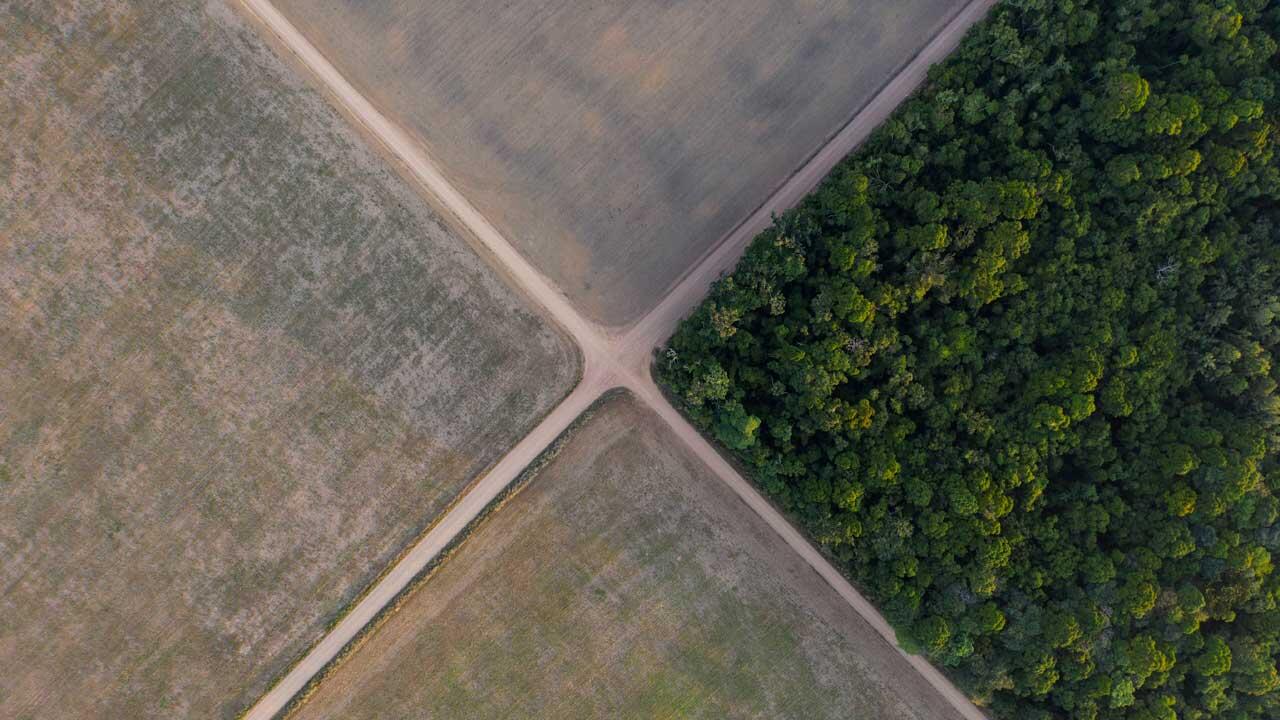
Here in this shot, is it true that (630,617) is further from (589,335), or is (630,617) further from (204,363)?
(204,363)

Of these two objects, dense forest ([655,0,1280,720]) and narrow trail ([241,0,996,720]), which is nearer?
dense forest ([655,0,1280,720])

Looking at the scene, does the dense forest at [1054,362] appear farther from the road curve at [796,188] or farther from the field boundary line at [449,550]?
the field boundary line at [449,550]

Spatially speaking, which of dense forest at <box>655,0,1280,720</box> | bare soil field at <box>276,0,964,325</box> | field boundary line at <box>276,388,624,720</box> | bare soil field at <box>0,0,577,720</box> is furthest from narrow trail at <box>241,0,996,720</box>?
dense forest at <box>655,0,1280,720</box>

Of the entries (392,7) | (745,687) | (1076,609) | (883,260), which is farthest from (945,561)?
(392,7)

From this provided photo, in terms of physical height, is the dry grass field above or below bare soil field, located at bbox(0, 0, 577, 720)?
below

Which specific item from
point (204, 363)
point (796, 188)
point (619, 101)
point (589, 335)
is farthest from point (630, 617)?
point (619, 101)

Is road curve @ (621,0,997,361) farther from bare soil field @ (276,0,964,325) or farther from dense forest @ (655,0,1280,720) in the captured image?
dense forest @ (655,0,1280,720)
